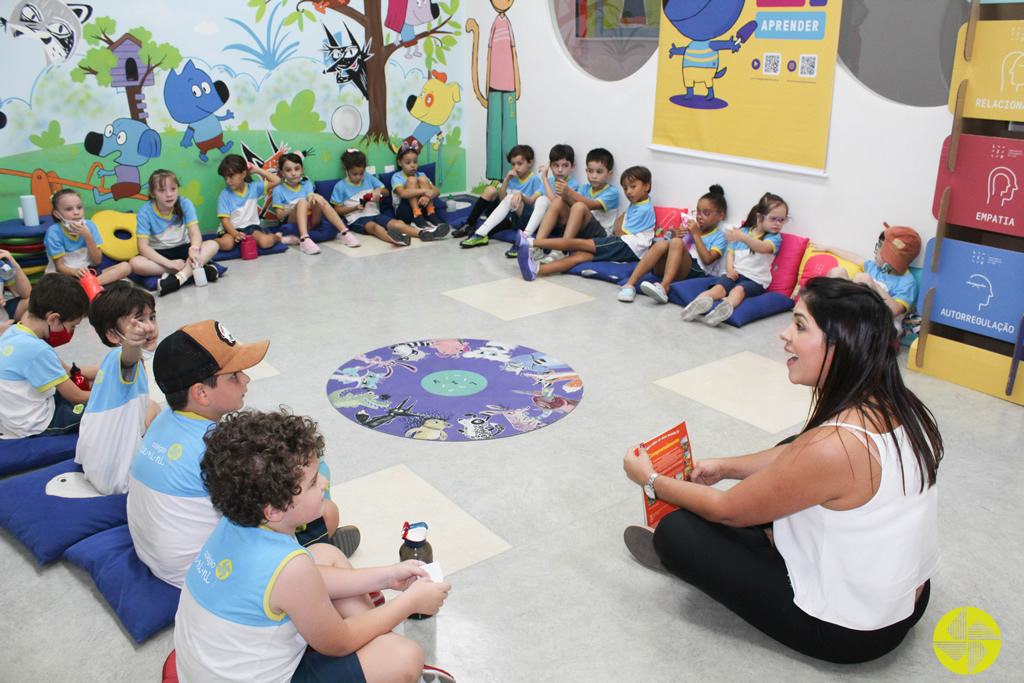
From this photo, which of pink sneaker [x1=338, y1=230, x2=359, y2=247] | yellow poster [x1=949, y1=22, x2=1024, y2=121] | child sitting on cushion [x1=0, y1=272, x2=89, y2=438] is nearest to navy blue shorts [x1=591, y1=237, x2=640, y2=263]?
pink sneaker [x1=338, y1=230, x2=359, y2=247]

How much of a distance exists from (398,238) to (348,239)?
1.46 feet

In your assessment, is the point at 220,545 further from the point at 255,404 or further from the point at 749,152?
the point at 749,152

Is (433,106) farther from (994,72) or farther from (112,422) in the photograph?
(112,422)

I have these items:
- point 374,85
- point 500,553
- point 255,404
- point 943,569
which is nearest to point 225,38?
point 374,85

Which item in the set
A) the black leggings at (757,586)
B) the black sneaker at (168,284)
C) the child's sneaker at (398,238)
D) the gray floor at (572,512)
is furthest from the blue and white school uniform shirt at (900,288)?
the black sneaker at (168,284)

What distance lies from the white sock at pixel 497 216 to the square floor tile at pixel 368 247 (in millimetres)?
541

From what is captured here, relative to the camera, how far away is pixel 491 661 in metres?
2.29

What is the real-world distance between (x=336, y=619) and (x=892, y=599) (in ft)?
4.72

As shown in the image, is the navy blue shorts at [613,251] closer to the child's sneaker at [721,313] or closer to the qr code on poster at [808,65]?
the child's sneaker at [721,313]

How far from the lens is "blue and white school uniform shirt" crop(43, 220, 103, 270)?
5.42m

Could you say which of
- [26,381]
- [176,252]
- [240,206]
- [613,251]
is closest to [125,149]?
[240,206]

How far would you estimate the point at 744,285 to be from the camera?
5.31 m

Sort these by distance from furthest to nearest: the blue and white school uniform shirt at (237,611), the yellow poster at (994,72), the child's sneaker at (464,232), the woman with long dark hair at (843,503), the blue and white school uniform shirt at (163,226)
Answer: the child's sneaker at (464,232), the blue and white school uniform shirt at (163,226), the yellow poster at (994,72), the woman with long dark hair at (843,503), the blue and white school uniform shirt at (237,611)

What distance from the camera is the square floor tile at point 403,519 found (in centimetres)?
276
